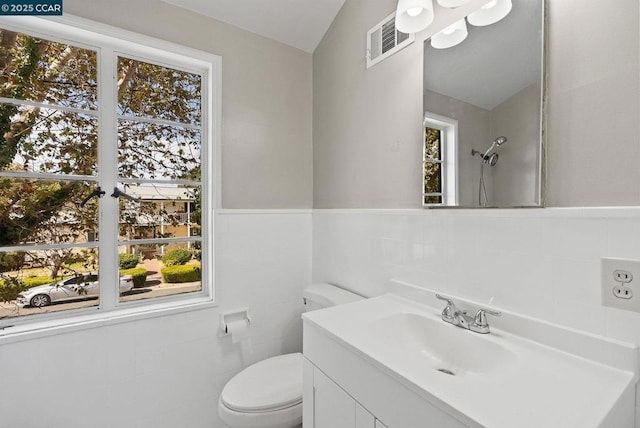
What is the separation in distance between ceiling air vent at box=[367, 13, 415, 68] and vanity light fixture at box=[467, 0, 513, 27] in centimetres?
28

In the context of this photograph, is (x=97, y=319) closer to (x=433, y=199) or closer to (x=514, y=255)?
(x=433, y=199)

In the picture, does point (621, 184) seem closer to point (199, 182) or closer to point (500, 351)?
point (500, 351)

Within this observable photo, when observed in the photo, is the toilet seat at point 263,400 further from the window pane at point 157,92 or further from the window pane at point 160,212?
the window pane at point 157,92

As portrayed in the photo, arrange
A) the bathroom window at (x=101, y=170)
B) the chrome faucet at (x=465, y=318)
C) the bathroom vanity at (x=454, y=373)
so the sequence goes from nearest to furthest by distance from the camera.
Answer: the bathroom vanity at (x=454, y=373) → the chrome faucet at (x=465, y=318) → the bathroom window at (x=101, y=170)

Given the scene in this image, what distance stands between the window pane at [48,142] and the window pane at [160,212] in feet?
0.76

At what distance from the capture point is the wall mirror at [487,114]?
95cm

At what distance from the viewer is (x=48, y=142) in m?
1.45

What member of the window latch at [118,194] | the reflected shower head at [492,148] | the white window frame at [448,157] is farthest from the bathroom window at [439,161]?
the window latch at [118,194]

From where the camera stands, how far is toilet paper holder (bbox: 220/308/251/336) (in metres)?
1.72

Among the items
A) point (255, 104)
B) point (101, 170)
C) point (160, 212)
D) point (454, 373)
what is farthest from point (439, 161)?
point (101, 170)

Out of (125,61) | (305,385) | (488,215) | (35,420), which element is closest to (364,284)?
(305,385)

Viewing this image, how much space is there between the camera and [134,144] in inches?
64.4

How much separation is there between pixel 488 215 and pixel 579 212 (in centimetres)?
26

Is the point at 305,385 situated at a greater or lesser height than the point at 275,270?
lesser
